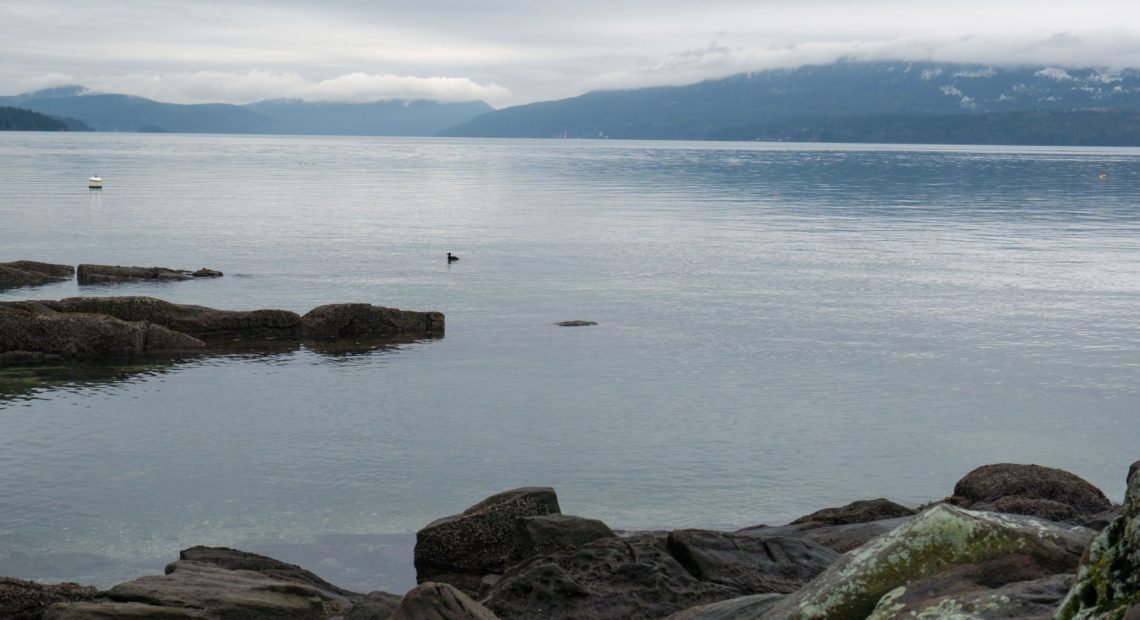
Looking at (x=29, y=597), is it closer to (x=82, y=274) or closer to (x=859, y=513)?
(x=859, y=513)

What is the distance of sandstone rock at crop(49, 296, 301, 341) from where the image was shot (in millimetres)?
35531

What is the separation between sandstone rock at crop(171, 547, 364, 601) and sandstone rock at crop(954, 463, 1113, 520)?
974cm

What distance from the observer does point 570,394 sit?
28641 mm

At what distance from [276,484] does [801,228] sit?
5758 cm

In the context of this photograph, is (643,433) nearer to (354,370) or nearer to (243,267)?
(354,370)

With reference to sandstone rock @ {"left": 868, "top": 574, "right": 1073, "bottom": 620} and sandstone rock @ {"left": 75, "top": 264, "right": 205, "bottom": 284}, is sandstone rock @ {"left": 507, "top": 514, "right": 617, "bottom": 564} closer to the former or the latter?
sandstone rock @ {"left": 868, "top": 574, "right": 1073, "bottom": 620}

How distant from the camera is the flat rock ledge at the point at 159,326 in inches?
1284

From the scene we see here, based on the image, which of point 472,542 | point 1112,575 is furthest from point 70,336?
point 1112,575

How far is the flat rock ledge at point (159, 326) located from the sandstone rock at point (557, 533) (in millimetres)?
20864

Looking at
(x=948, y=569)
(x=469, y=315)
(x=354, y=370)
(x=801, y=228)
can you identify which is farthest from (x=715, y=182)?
(x=948, y=569)

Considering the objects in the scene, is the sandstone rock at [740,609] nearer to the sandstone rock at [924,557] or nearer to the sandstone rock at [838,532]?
the sandstone rock at [924,557]

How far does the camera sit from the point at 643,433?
81.7 feet

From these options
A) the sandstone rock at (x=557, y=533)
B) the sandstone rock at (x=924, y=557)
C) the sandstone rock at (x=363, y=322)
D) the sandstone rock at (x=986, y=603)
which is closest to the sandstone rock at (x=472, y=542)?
the sandstone rock at (x=557, y=533)

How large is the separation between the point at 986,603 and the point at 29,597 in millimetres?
10523
